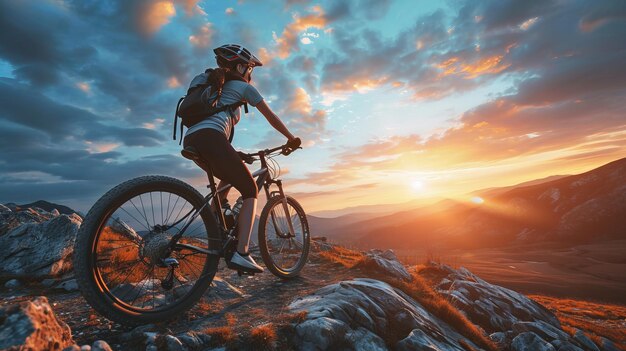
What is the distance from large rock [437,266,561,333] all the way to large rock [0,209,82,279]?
1179cm

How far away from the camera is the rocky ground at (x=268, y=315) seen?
321 cm

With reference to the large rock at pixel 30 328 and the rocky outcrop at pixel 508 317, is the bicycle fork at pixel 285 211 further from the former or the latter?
the rocky outcrop at pixel 508 317

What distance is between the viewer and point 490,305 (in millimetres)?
10492

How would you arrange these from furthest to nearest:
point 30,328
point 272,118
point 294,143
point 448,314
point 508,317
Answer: point 508,317, point 448,314, point 294,143, point 272,118, point 30,328

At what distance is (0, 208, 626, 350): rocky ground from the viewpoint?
3211 millimetres

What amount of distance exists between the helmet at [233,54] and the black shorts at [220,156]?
1.65 m

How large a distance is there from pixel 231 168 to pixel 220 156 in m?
0.29

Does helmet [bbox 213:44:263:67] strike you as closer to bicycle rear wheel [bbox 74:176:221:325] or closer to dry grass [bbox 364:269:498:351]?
bicycle rear wheel [bbox 74:176:221:325]

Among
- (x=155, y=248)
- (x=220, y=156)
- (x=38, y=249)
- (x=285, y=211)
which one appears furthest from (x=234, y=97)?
(x=38, y=249)

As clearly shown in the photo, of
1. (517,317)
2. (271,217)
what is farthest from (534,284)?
(271,217)

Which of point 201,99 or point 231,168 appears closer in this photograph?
point 201,99

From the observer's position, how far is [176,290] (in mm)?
4883

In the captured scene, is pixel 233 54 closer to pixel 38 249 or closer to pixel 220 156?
pixel 220 156

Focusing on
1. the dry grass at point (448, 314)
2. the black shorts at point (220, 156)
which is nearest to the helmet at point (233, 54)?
the black shorts at point (220, 156)
